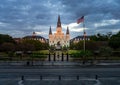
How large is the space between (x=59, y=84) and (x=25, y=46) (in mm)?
54266

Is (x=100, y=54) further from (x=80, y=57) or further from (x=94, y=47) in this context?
(x=94, y=47)

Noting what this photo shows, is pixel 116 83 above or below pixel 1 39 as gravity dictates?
below

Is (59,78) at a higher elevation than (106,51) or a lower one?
lower

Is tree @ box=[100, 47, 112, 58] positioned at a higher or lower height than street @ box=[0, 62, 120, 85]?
higher

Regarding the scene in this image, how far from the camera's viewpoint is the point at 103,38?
117438 mm

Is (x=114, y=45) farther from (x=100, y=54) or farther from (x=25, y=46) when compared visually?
(x=25, y=46)

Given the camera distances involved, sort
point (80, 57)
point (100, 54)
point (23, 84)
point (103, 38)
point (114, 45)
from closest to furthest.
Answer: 1. point (23, 84)
2. point (80, 57)
3. point (100, 54)
4. point (114, 45)
5. point (103, 38)

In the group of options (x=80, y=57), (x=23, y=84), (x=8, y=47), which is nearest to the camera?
(x=23, y=84)

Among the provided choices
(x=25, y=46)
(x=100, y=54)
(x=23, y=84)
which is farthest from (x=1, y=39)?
(x=23, y=84)

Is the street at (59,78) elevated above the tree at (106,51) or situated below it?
below

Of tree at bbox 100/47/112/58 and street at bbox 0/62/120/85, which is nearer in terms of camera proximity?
street at bbox 0/62/120/85

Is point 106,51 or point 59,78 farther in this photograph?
point 106,51

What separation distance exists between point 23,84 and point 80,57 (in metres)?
33.4

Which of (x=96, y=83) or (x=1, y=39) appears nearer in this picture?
(x=96, y=83)
